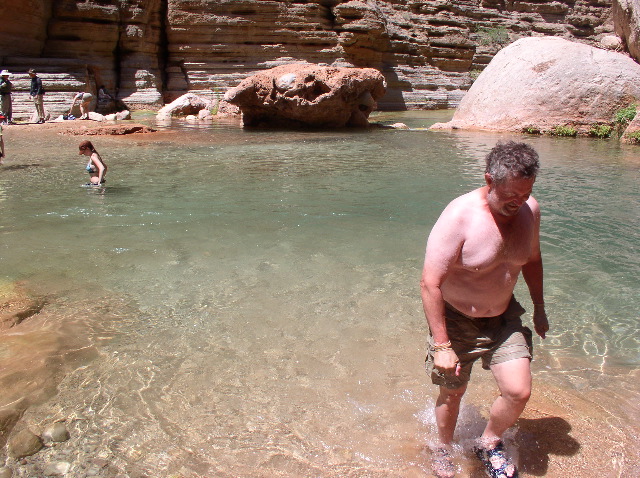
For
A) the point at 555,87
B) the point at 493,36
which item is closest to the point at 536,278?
the point at 555,87

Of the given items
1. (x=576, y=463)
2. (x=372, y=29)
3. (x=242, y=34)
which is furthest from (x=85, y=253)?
(x=372, y=29)

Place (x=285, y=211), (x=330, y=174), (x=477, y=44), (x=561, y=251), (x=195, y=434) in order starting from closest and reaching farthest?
1. (x=195, y=434)
2. (x=561, y=251)
3. (x=285, y=211)
4. (x=330, y=174)
5. (x=477, y=44)

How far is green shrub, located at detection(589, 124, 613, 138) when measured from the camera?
46.7ft

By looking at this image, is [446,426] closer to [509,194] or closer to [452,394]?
[452,394]

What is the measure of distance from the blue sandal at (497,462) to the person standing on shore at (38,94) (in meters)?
18.4

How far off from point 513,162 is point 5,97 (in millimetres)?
18192

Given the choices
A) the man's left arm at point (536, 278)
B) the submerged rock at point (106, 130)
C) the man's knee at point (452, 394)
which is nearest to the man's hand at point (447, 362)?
the man's knee at point (452, 394)

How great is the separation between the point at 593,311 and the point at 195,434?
123 inches

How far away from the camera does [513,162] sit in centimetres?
228

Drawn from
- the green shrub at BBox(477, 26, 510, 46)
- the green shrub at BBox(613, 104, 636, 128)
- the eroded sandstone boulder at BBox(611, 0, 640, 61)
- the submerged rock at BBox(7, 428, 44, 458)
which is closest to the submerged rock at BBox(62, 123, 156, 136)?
the green shrub at BBox(613, 104, 636, 128)

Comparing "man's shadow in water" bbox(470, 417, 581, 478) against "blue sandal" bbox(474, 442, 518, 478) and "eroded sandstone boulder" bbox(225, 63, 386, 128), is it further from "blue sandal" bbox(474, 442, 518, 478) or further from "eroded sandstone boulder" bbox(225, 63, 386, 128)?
"eroded sandstone boulder" bbox(225, 63, 386, 128)

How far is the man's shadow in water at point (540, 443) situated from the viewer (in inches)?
104

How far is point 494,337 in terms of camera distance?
2.59 m

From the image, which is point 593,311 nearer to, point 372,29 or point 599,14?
point 372,29
